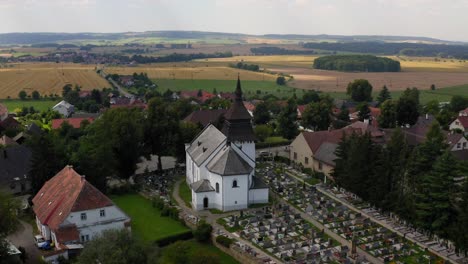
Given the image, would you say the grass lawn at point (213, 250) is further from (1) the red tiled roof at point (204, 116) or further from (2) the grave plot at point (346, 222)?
(1) the red tiled roof at point (204, 116)

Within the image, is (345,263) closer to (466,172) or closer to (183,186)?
(466,172)

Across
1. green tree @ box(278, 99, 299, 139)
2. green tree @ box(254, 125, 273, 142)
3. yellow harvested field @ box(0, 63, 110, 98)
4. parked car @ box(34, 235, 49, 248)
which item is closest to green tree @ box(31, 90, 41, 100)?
yellow harvested field @ box(0, 63, 110, 98)

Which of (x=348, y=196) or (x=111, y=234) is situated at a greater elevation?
(x=111, y=234)

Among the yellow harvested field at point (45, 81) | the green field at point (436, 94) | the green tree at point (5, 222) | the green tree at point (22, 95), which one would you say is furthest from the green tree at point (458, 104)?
the green tree at point (22, 95)

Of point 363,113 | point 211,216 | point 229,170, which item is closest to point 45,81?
point 363,113

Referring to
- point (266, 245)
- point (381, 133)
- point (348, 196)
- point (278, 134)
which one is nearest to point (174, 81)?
point (278, 134)

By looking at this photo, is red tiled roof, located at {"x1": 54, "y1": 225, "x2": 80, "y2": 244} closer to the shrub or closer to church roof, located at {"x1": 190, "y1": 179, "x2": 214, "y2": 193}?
the shrub

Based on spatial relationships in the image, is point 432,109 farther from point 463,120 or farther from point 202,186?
point 202,186
